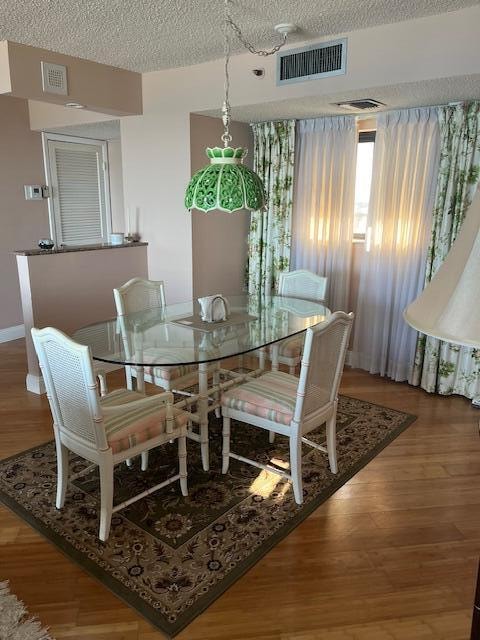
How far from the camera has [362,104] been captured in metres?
3.66

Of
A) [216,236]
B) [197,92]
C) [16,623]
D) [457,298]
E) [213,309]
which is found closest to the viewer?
[457,298]

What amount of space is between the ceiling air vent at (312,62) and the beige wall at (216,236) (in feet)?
3.25

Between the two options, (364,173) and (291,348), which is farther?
(364,173)

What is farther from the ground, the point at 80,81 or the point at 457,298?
the point at 80,81

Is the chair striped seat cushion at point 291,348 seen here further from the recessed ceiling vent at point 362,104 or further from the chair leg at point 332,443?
the recessed ceiling vent at point 362,104

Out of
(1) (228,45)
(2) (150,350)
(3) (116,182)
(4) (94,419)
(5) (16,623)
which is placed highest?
(1) (228,45)

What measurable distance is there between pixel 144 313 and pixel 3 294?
9.13ft

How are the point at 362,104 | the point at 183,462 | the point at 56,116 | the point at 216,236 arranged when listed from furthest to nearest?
the point at 56,116, the point at 216,236, the point at 362,104, the point at 183,462

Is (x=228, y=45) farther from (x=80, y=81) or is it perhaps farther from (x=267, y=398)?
(x=267, y=398)

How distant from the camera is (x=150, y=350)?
104 inches

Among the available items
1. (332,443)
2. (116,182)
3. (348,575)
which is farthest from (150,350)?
(116,182)

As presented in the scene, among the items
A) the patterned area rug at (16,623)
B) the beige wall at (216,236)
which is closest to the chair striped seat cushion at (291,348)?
the beige wall at (216,236)

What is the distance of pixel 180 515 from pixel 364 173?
10.7 feet

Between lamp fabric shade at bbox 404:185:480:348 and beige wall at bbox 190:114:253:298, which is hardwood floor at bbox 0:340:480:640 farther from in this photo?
beige wall at bbox 190:114:253:298
